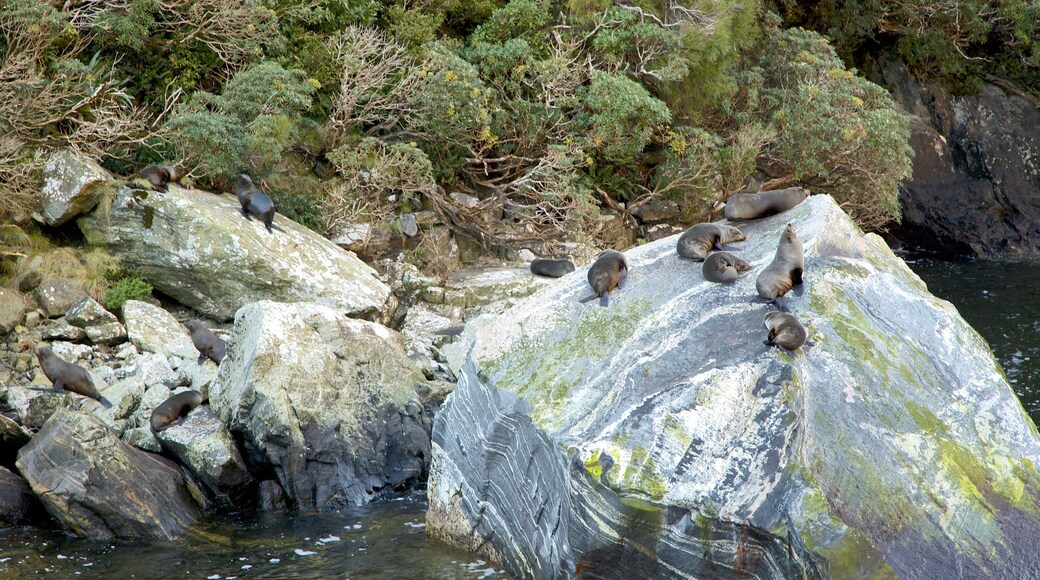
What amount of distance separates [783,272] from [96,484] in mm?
6344

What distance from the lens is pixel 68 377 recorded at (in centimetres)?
1046

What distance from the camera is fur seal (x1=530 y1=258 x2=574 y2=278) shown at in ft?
50.6

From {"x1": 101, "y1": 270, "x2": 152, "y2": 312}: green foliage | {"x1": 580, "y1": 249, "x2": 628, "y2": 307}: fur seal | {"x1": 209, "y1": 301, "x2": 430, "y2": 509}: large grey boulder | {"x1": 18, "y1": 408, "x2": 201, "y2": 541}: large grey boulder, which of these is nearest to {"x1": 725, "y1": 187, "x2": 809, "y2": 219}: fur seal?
{"x1": 580, "y1": 249, "x2": 628, "y2": 307}: fur seal

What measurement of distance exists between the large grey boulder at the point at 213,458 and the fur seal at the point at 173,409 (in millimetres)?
140

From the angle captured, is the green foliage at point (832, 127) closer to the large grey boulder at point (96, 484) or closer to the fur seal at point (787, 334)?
the fur seal at point (787, 334)

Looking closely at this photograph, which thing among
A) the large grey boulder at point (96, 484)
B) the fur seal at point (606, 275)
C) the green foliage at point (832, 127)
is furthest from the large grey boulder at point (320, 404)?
the green foliage at point (832, 127)

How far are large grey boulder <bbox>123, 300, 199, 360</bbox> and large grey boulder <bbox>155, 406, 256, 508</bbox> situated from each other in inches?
97.3

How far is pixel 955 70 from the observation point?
2342cm

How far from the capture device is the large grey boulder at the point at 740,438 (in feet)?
20.4

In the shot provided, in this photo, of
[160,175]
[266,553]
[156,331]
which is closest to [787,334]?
[266,553]

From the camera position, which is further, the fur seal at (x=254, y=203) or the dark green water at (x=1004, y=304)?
the fur seal at (x=254, y=203)

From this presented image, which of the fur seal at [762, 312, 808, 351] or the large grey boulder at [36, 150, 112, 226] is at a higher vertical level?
the large grey boulder at [36, 150, 112, 226]

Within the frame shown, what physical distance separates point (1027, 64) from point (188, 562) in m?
23.4

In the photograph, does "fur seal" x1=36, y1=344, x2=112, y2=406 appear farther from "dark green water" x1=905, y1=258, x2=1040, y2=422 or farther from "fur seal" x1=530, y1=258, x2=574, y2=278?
"dark green water" x1=905, y1=258, x2=1040, y2=422
